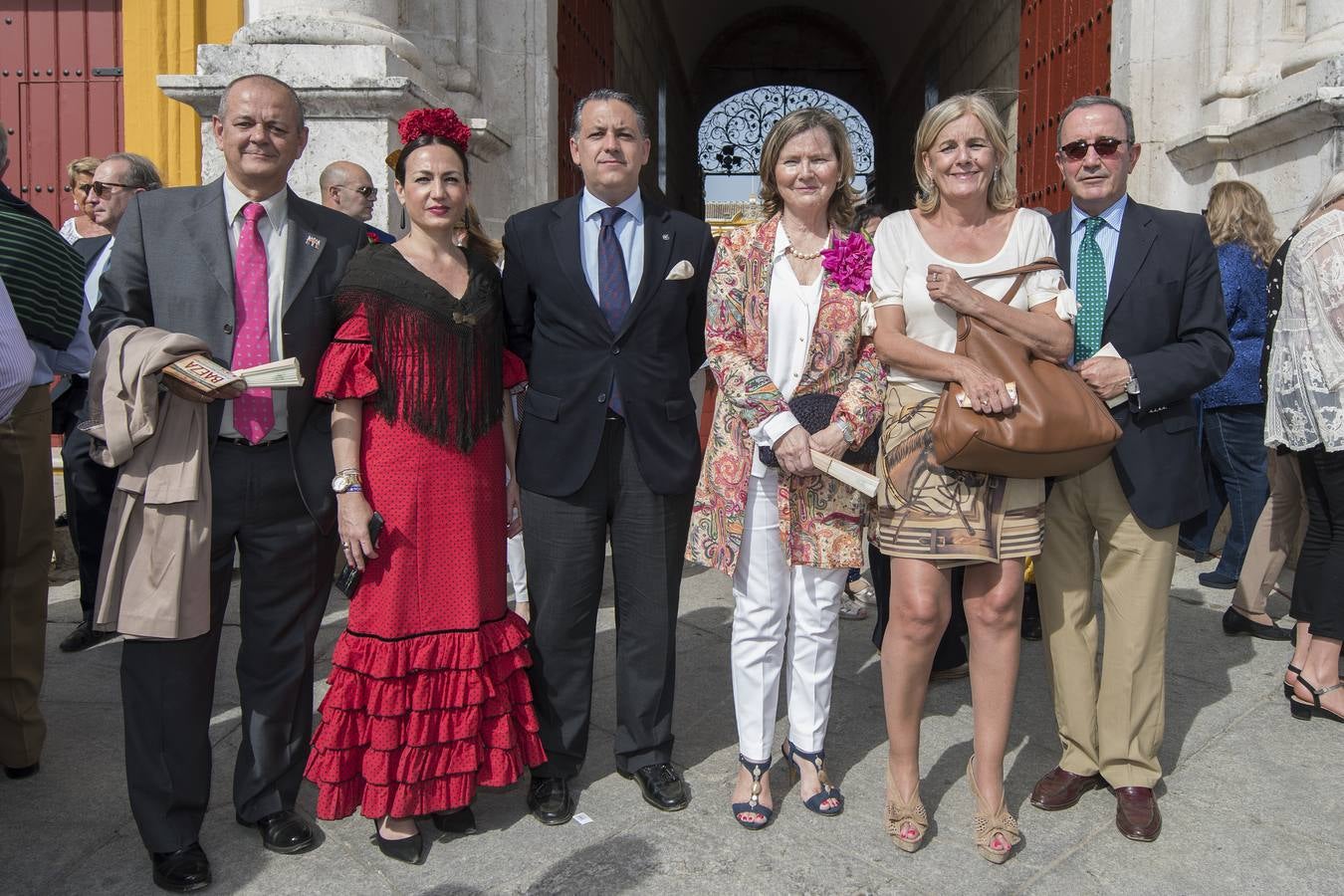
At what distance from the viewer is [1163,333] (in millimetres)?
3020

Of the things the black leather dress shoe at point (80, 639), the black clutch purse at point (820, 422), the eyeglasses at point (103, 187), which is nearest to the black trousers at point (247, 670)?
the black clutch purse at point (820, 422)

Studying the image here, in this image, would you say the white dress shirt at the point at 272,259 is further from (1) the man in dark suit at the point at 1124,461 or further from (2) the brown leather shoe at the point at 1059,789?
(2) the brown leather shoe at the point at 1059,789

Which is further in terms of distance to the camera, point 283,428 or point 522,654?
point 522,654

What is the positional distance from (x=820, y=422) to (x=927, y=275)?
49cm

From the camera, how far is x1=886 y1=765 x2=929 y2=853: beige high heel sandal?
2.91 metres

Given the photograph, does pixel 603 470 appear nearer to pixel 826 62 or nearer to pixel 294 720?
pixel 294 720

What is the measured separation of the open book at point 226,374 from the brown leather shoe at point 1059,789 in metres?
2.43

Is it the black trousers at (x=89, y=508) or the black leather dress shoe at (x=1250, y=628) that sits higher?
the black trousers at (x=89, y=508)

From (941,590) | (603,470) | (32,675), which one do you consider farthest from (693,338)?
(32,675)

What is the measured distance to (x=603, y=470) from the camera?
3131 mm

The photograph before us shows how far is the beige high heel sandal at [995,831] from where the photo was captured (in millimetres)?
2852

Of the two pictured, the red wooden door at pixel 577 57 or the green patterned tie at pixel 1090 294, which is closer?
the green patterned tie at pixel 1090 294

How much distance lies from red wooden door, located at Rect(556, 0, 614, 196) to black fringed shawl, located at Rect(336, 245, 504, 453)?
18.3ft

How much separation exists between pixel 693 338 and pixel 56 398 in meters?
3.44
